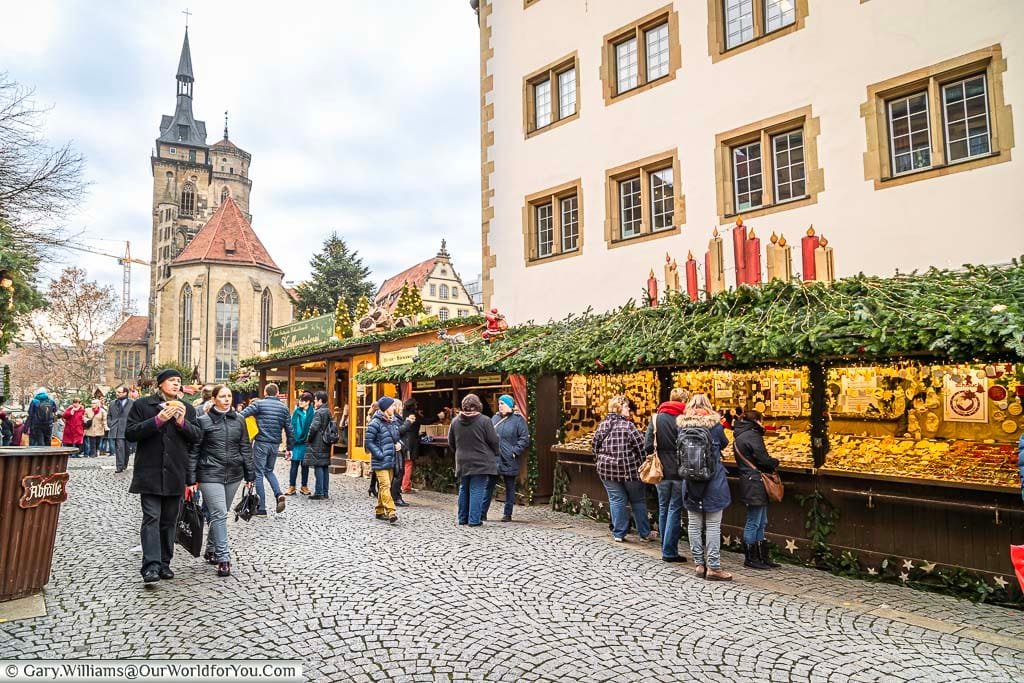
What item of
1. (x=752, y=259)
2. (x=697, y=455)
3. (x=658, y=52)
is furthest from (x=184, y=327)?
(x=697, y=455)

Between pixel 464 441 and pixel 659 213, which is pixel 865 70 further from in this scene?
pixel 464 441

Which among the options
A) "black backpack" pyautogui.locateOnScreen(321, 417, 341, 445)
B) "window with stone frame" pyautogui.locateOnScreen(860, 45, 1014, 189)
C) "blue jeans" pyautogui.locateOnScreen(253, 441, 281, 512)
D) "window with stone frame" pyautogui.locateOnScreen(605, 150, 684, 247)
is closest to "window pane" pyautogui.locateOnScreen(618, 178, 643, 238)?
"window with stone frame" pyautogui.locateOnScreen(605, 150, 684, 247)

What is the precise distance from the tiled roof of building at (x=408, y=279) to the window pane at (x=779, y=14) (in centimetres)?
4605

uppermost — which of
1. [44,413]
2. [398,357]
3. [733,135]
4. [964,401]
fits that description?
[733,135]

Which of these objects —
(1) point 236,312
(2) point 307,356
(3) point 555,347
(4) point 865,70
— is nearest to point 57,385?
(1) point 236,312

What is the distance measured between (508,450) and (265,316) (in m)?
52.7

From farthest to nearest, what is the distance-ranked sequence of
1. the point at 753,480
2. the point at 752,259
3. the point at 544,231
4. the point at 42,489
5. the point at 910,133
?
the point at 544,231 < the point at 752,259 < the point at 910,133 < the point at 753,480 < the point at 42,489

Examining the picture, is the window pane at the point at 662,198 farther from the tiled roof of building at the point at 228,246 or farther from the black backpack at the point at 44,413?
the tiled roof of building at the point at 228,246

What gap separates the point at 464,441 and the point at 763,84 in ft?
24.1

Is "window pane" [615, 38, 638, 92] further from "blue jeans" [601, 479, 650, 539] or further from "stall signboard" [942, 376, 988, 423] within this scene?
"blue jeans" [601, 479, 650, 539]

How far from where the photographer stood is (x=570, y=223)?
14398mm

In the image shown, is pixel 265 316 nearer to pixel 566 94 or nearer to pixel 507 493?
pixel 566 94

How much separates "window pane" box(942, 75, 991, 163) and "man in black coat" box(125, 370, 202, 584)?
966 cm

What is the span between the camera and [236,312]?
2266 inches
